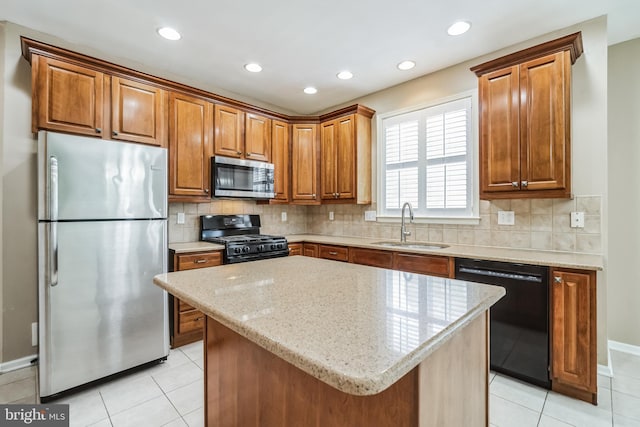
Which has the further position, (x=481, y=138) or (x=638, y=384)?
(x=481, y=138)

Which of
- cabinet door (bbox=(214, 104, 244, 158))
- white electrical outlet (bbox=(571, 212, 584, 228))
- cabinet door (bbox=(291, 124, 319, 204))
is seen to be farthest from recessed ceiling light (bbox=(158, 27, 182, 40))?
white electrical outlet (bbox=(571, 212, 584, 228))

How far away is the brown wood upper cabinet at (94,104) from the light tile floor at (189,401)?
6.22 feet

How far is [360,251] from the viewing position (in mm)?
3096

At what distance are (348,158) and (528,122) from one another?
183 cm

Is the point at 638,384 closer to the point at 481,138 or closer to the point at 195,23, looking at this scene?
the point at 481,138

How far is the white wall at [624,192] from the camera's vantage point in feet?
8.35

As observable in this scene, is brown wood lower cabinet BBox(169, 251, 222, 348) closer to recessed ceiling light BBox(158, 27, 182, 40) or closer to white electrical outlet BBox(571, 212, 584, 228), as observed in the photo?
recessed ceiling light BBox(158, 27, 182, 40)

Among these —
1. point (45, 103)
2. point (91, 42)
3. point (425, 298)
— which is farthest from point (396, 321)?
point (91, 42)

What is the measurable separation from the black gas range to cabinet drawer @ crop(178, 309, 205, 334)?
0.55 m

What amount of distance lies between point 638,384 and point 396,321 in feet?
8.35

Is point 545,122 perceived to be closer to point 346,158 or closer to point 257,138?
point 346,158

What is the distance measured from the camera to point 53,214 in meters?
1.94

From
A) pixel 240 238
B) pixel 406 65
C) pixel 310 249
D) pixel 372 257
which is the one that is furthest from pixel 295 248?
pixel 406 65

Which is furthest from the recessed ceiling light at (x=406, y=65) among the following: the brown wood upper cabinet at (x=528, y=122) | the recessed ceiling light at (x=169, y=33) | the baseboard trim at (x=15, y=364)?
the baseboard trim at (x=15, y=364)
